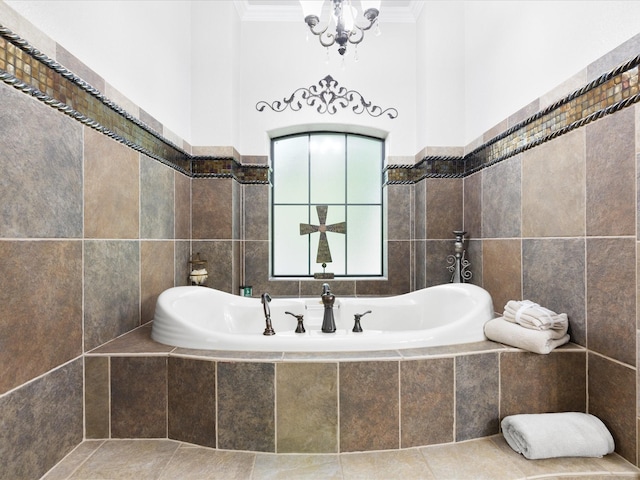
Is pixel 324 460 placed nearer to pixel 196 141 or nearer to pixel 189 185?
pixel 189 185

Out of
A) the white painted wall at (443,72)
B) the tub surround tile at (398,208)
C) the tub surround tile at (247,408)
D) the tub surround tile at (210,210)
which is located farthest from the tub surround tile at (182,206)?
the white painted wall at (443,72)

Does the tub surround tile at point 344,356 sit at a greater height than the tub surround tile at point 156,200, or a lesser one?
lesser

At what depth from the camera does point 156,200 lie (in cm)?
199

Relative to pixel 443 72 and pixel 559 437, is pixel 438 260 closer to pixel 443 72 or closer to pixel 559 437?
pixel 443 72

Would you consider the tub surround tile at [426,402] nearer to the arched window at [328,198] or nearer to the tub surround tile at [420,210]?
the tub surround tile at [420,210]

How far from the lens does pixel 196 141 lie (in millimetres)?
2516

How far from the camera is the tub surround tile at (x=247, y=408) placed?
128 cm

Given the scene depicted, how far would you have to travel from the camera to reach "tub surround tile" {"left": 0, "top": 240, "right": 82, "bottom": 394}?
1026mm

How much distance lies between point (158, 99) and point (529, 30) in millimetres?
2052

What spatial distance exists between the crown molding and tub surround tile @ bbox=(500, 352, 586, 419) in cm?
248

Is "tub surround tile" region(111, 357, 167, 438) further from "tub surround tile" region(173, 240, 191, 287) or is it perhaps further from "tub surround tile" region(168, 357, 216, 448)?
"tub surround tile" region(173, 240, 191, 287)

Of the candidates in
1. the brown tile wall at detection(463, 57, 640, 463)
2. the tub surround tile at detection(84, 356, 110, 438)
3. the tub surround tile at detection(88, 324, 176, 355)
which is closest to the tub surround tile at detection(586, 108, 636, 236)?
the brown tile wall at detection(463, 57, 640, 463)

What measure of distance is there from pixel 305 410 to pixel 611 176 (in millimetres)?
1399

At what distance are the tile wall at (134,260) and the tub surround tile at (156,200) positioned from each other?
1cm
